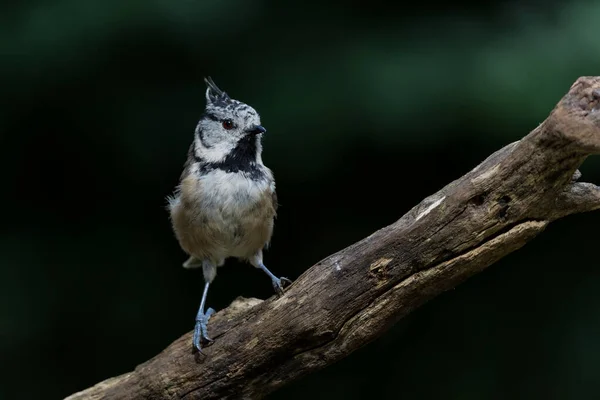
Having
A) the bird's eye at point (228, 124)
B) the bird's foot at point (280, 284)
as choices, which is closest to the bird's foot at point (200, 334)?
the bird's foot at point (280, 284)

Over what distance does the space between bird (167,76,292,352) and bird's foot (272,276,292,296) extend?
19 centimetres

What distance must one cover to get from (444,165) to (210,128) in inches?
43.2

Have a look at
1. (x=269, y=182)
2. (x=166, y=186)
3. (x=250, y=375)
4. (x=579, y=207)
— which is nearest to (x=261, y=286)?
(x=166, y=186)

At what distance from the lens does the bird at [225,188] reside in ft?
9.21

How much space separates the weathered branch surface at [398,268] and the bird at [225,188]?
304 millimetres

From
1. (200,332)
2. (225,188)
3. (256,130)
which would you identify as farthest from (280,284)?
(256,130)

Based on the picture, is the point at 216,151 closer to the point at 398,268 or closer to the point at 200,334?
the point at 200,334

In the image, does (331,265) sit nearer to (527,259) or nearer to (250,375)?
(250,375)

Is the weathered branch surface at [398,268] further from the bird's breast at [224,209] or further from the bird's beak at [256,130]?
the bird's beak at [256,130]

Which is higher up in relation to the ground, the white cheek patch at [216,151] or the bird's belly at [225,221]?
the white cheek patch at [216,151]

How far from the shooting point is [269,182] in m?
2.90

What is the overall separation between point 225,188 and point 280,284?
1.46 feet

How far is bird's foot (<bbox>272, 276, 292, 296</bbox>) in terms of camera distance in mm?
2461

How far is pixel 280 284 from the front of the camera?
2.57 meters
